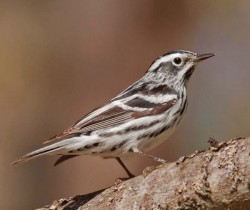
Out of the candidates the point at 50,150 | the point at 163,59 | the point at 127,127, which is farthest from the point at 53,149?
the point at 163,59

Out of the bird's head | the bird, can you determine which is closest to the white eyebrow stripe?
the bird's head

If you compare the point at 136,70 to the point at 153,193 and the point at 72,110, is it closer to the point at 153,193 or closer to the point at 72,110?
the point at 72,110

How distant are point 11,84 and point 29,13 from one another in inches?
59.0

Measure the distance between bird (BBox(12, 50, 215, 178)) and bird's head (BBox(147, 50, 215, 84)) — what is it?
8.6 inches

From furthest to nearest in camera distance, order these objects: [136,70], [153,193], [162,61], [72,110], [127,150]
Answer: [72,110]
[136,70]
[162,61]
[127,150]
[153,193]

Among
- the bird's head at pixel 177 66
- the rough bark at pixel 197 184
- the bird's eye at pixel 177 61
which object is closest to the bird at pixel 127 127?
the bird's head at pixel 177 66

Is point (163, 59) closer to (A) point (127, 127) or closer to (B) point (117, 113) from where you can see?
(B) point (117, 113)

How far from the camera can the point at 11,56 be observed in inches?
683

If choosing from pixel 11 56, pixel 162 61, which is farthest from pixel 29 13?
pixel 162 61

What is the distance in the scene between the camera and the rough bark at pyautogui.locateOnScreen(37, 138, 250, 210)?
20.6ft

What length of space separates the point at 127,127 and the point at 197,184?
2.07 meters

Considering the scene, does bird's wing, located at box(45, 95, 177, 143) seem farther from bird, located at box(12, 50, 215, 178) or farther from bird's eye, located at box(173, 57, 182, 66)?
bird's eye, located at box(173, 57, 182, 66)

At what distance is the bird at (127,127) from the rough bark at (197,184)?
0.91 meters

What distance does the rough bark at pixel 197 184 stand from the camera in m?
6.29
